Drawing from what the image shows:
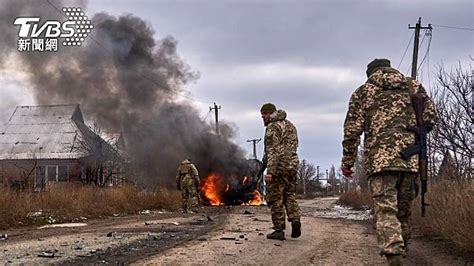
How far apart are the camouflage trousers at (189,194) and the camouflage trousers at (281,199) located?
10160 mm

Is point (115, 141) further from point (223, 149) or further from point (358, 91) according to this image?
point (358, 91)

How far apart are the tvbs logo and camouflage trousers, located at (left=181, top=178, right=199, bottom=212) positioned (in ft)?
34.2

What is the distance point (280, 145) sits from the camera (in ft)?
28.6

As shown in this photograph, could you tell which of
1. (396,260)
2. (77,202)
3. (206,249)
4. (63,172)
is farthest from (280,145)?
(63,172)

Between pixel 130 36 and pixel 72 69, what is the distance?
4.24m

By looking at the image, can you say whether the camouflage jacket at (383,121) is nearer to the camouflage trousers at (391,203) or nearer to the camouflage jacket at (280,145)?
the camouflage trousers at (391,203)

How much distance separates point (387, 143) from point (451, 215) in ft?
8.87

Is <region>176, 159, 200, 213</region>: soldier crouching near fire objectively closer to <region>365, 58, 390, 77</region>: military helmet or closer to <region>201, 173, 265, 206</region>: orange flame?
<region>201, 173, 265, 206</region>: orange flame

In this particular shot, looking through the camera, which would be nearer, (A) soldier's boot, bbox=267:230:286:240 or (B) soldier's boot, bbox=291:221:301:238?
(A) soldier's boot, bbox=267:230:286:240

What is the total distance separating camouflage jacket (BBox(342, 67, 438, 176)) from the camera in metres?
5.49

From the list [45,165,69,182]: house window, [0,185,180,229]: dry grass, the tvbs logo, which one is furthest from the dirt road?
[45,165,69,182]: house window

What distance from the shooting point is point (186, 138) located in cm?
2953

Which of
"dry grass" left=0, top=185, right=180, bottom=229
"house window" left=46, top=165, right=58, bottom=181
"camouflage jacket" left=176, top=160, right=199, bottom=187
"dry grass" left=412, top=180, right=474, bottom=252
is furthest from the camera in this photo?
"house window" left=46, top=165, right=58, bottom=181

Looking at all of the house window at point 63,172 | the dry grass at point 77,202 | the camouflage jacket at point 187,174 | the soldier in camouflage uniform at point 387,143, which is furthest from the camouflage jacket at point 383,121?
the house window at point 63,172
